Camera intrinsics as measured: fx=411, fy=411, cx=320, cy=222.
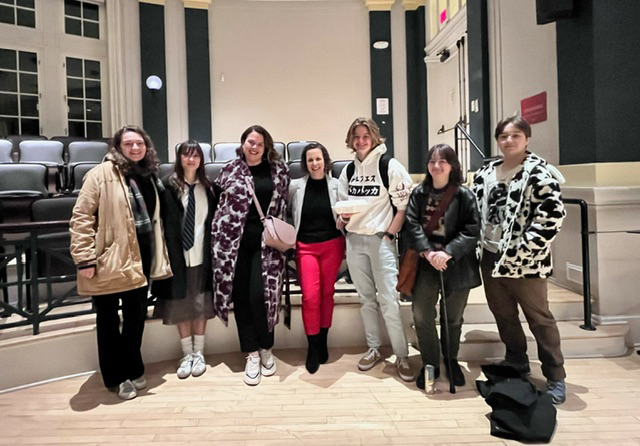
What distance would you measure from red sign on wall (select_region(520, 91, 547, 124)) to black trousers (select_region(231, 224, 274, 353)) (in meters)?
2.96

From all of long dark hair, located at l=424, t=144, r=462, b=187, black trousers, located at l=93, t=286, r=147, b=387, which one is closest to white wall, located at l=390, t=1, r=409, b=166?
long dark hair, located at l=424, t=144, r=462, b=187

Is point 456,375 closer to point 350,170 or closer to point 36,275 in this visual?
point 350,170

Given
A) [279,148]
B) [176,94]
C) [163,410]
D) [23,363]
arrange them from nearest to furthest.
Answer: [163,410]
[23,363]
[279,148]
[176,94]

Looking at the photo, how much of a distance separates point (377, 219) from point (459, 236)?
498 mm

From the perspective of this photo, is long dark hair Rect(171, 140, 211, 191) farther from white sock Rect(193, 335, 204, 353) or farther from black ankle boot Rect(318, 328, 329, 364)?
black ankle boot Rect(318, 328, 329, 364)

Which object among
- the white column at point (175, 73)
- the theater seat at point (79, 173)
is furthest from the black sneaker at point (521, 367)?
the white column at point (175, 73)

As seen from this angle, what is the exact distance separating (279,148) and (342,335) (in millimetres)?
4077

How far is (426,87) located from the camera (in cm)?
770

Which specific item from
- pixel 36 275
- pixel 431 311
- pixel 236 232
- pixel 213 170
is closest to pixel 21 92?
pixel 213 170

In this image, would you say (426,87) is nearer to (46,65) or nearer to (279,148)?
(279,148)

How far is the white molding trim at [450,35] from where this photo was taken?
600 centimetres

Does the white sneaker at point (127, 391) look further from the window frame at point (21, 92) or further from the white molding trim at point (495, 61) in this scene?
the window frame at point (21, 92)

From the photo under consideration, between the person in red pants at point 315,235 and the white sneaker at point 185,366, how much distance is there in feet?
2.50

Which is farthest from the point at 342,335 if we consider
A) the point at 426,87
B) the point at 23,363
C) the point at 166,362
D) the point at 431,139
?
the point at 426,87
